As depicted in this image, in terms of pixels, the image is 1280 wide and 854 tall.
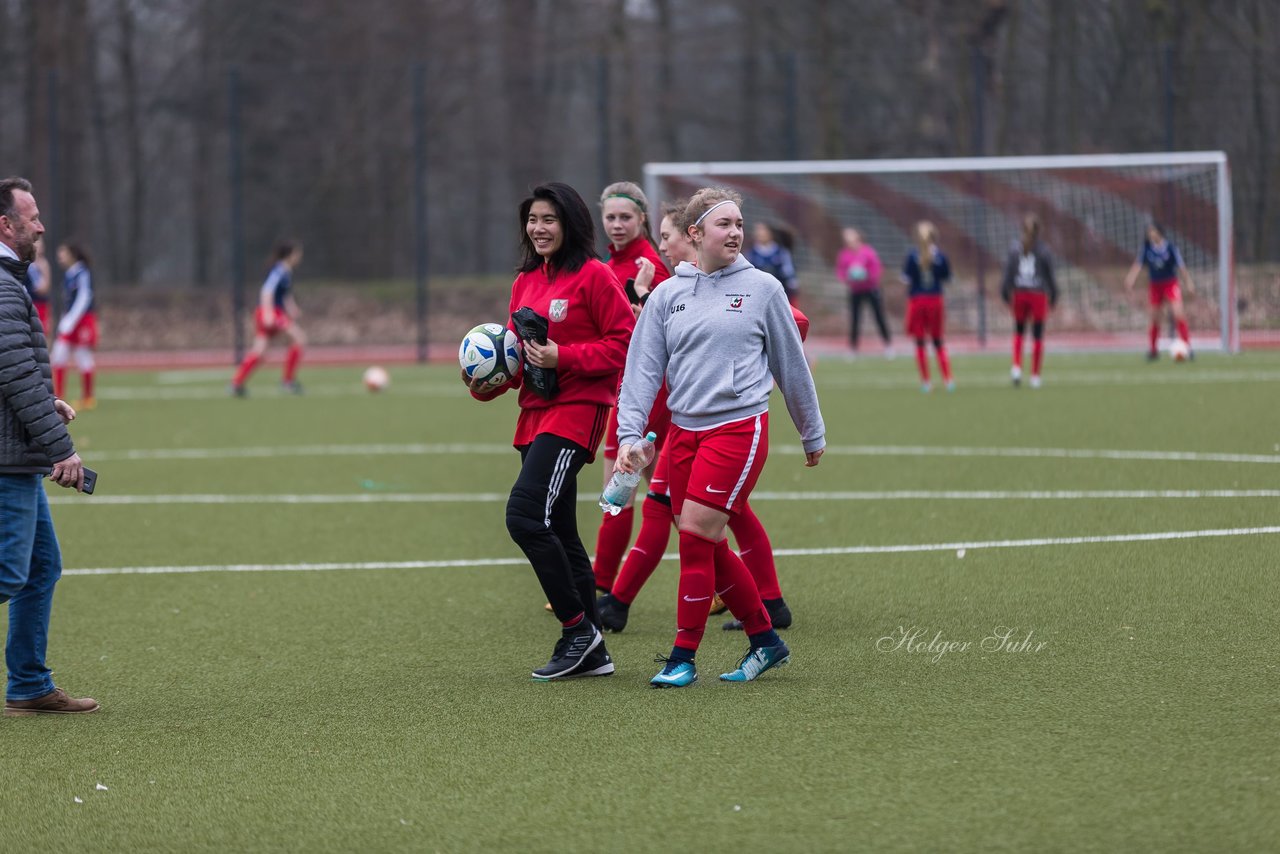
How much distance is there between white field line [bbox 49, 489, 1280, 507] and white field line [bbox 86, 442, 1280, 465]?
168 centimetres

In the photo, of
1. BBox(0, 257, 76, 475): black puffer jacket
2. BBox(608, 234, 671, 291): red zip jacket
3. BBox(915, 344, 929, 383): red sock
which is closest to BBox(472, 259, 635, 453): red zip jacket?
BBox(608, 234, 671, 291): red zip jacket

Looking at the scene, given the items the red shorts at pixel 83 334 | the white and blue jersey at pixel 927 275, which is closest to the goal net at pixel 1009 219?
the white and blue jersey at pixel 927 275

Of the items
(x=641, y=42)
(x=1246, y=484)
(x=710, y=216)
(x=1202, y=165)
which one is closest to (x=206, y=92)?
(x=641, y=42)

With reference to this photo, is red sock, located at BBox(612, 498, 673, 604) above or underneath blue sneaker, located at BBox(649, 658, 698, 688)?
above

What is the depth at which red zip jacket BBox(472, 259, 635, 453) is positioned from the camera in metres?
6.30

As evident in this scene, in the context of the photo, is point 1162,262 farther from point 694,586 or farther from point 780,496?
point 694,586

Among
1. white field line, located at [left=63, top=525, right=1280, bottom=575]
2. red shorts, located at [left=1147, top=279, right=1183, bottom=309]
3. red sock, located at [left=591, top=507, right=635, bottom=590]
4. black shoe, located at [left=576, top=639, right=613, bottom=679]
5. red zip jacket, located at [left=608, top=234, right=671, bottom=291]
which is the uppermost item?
red zip jacket, located at [left=608, top=234, right=671, bottom=291]

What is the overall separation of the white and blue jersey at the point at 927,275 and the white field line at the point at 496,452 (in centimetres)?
506

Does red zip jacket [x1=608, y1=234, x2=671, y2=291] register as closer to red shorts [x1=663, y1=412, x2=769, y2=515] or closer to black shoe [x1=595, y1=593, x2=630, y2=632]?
black shoe [x1=595, y1=593, x2=630, y2=632]

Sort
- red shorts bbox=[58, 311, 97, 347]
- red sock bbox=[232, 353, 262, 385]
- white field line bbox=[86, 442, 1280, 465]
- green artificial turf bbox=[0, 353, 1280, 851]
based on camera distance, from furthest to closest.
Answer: red sock bbox=[232, 353, 262, 385] → red shorts bbox=[58, 311, 97, 347] → white field line bbox=[86, 442, 1280, 465] → green artificial turf bbox=[0, 353, 1280, 851]

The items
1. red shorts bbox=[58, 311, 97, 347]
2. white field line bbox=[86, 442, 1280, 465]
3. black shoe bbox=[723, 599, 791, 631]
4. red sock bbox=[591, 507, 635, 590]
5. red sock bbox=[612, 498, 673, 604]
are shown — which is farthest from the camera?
red shorts bbox=[58, 311, 97, 347]

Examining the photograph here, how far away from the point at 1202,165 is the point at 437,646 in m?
19.4

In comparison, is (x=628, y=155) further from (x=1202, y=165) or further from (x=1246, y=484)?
(x=1246, y=484)

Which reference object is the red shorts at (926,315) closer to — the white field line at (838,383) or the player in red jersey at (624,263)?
the white field line at (838,383)
